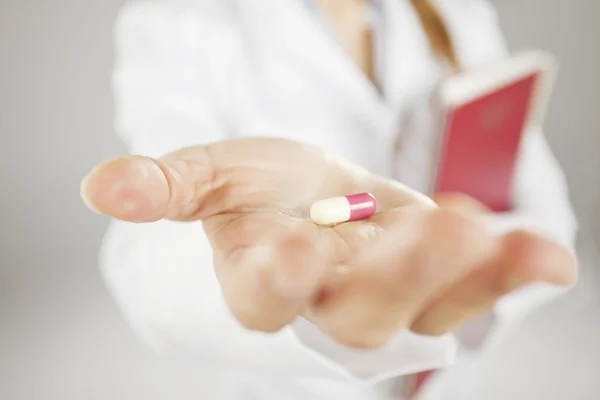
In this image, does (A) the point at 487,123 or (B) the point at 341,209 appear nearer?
(B) the point at 341,209

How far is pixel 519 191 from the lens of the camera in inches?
14.8

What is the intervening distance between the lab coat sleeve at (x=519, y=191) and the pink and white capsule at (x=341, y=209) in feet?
0.59

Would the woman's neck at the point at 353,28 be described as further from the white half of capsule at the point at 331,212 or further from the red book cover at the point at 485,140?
the white half of capsule at the point at 331,212

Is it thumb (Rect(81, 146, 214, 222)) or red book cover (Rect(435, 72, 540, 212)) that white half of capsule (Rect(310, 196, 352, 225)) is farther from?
red book cover (Rect(435, 72, 540, 212))

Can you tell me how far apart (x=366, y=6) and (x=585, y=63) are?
19 cm

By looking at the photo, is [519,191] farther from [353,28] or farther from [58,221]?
[58,221]

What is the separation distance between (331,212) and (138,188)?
5cm

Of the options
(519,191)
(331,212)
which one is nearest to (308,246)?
(331,212)

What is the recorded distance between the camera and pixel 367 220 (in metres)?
0.16

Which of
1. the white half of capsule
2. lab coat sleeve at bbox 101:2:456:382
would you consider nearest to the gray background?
lab coat sleeve at bbox 101:2:456:382

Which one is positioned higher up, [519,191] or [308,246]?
[308,246]

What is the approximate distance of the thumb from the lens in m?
0.13

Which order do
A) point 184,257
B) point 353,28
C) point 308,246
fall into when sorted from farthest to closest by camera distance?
point 353,28 < point 184,257 < point 308,246

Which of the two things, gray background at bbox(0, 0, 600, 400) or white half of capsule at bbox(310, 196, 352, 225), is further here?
gray background at bbox(0, 0, 600, 400)
